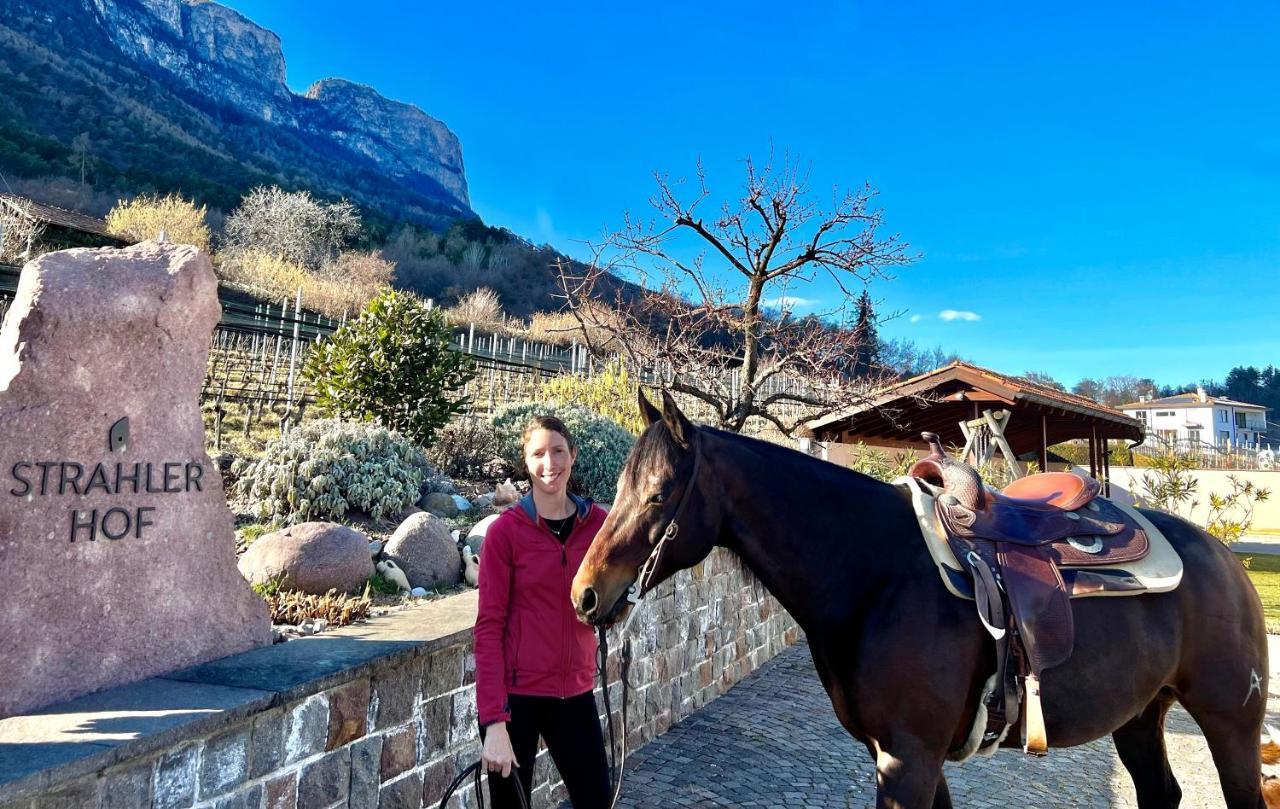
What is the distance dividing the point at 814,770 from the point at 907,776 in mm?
2416

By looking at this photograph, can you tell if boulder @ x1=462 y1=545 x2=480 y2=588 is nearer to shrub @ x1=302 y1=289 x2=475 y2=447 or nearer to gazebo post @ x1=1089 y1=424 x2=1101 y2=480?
shrub @ x1=302 y1=289 x2=475 y2=447

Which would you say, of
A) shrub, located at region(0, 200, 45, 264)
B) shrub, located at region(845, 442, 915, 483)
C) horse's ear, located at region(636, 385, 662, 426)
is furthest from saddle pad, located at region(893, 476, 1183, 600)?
shrub, located at region(0, 200, 45, 264)

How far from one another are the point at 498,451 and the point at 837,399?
3.96m

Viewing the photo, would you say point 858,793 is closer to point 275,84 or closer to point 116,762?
point 116,762

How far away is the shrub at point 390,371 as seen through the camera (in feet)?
24.8

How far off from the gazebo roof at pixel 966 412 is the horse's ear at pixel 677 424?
240 inches

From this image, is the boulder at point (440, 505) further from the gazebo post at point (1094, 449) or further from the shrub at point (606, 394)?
the gazebo post at point (1094, 449)

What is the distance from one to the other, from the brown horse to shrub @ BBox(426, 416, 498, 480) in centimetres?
638

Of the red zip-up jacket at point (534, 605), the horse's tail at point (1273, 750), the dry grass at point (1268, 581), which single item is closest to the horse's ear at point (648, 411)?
the red zip-up jacket at point (534, 605)

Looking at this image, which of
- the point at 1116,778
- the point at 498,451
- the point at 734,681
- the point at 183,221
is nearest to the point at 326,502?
the point at 498,451

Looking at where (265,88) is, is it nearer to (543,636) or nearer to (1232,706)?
(543,636)

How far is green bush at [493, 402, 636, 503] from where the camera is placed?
25.3 ft

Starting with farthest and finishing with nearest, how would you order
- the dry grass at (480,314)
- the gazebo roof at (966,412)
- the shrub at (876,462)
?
the dry grass at (480,314)
the shrub at (876,462)
the gazebo roof at (966,412)

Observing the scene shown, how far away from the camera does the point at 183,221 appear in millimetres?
24094
